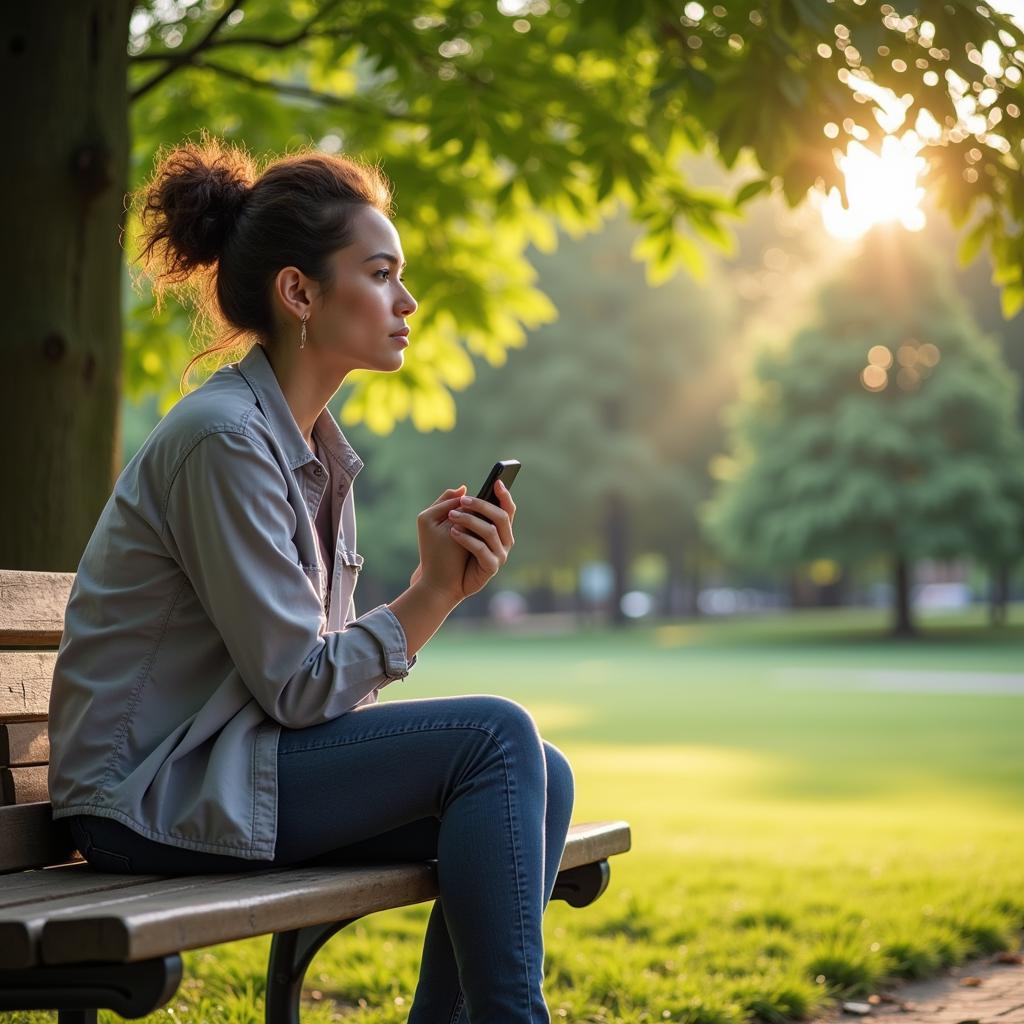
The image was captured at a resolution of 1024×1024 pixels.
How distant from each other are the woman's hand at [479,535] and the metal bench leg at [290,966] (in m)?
0.70

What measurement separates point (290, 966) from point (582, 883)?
2.35 ft

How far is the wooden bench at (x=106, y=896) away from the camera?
2152 millimetres

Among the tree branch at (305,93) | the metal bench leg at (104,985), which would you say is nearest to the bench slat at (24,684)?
the metal bench leg at (104,985)

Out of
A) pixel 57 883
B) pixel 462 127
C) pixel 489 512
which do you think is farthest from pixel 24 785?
pixel 462 127

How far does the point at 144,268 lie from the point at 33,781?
43.1 inches

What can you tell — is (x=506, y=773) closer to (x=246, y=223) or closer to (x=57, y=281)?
(x=246, y=223)

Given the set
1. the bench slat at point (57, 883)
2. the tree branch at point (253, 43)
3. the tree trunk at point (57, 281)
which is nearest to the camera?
the bench slat at point (57, 883)

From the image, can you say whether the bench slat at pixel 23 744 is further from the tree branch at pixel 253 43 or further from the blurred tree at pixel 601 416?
the blurred tree at pixel 601 416

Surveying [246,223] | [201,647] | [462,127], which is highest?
[462,127]

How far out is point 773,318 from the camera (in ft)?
169

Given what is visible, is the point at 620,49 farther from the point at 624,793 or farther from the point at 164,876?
the point at 624,793

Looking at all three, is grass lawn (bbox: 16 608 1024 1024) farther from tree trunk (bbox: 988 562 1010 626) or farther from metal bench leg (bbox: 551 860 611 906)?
tree trunk (bbox: 988 562 1010 626)

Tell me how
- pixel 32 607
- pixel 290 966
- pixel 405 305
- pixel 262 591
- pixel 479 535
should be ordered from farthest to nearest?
1. pixel 32 607
2. pixel 405 305
3. pixel 290 966
4. pixel 479 535
5. pixel 262 591

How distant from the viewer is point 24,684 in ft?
10.9
